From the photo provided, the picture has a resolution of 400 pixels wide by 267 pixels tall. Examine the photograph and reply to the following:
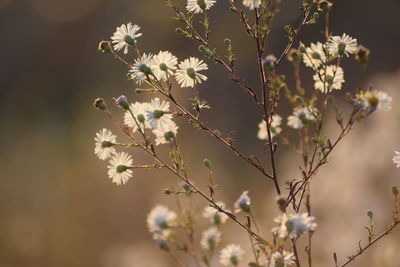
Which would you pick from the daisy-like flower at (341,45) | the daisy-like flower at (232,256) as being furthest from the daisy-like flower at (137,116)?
the daisy-like flower at (341,45)

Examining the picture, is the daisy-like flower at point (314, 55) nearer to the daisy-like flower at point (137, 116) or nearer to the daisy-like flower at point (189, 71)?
the daisy-like flower at point (189, 71)

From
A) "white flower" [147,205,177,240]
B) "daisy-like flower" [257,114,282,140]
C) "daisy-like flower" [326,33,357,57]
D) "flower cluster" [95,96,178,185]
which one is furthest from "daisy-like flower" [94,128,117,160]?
"daisy-like flower" [326,33,357,57]

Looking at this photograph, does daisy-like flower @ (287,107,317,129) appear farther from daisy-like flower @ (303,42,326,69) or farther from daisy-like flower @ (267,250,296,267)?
daisy-like flower @ (267,250,296,267)

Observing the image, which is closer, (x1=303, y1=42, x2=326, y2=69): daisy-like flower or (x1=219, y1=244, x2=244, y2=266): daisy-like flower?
(x1=219, y1=244, x2=244, y2=266): daisy-like flower

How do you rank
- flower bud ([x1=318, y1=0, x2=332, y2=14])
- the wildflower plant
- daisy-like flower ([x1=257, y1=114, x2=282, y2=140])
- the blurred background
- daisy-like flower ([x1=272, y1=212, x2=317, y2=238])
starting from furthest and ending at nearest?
the blurred background
daisy-like flower ([x1=257, y1=114, x2=282, y2=140])
flower bud ([x1=318, y1=0, x2=332, y2=14])
the wildflower plant
daisy-like flower ([x1=272, y1=212, x2=317, y2=238])

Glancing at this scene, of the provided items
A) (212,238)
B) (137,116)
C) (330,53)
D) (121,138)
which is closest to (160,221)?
(212,238)

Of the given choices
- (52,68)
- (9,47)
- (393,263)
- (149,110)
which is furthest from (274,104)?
(9,47)
